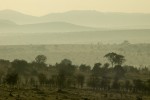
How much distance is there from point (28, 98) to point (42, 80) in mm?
14676

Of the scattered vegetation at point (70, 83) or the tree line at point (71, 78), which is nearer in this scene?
the scattered vegetation at point (70, 83)

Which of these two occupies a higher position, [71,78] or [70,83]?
[71,78]

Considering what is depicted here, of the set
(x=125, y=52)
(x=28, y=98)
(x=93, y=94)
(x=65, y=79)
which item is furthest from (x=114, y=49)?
(x=28, y=98)

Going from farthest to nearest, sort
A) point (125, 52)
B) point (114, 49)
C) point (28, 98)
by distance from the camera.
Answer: point (114, 49), point (125, 52), point (28, 98)

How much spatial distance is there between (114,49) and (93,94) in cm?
7665

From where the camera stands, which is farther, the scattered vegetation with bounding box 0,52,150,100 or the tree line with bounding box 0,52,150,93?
the tree line with bounding box 0,52,150,93

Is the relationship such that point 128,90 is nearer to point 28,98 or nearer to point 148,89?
point 148,89

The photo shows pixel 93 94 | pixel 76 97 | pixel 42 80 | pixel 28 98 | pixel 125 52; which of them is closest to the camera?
pixel 28 98

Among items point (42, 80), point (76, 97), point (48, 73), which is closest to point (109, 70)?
point (48, 73)

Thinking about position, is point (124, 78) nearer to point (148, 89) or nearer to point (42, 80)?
point (148, 89)

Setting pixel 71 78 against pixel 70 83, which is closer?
pixel 70 83

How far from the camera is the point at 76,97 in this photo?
46.7m

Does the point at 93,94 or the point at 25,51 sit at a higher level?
the point at 25,51

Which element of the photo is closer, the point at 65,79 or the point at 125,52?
the point at 65,79
